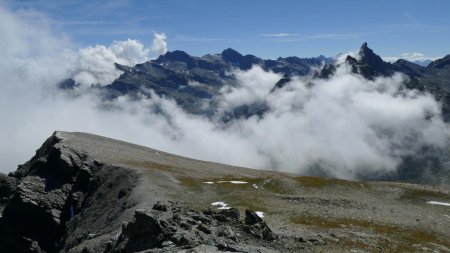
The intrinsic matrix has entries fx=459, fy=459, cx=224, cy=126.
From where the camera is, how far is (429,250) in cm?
5625

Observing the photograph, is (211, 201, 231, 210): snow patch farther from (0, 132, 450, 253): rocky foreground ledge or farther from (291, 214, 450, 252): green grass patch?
(291, 214, 450, 252): green grass patch

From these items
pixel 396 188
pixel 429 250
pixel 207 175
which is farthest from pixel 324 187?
pixel 429 250

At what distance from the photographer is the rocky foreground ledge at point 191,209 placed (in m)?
52.5

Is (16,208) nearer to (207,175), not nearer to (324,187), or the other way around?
(207,175)

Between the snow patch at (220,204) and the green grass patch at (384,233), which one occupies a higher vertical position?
the snow patch at (220,204)

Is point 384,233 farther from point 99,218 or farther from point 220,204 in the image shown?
point 99,218

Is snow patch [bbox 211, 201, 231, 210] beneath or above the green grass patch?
above

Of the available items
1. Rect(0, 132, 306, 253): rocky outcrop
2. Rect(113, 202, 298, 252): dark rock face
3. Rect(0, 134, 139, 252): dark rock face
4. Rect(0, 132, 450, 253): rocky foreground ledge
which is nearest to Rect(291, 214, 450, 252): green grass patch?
Rect(0, 132, 450, 253): rocky foreground ledge

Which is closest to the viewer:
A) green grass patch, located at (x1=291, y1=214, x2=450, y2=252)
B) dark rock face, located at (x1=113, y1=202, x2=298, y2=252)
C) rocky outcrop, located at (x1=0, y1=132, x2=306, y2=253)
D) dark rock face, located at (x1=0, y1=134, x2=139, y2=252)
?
dark rock face, located at (x1=113, y1=202, x2=298, y2=252)

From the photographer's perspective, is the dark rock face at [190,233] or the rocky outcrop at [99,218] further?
the rocky outcrop at [99,218]

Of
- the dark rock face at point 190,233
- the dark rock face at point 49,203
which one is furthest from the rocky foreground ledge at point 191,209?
the dark rock face at point 49,203

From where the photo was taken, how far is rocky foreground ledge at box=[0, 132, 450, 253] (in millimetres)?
52531

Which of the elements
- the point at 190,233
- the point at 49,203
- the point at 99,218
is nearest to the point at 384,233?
the point at 190,233

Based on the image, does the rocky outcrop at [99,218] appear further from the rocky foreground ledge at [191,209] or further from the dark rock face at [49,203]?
the rocky foreground ledge at [191,209]
